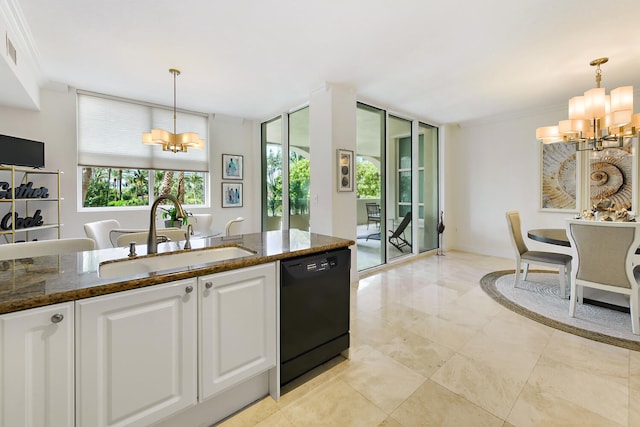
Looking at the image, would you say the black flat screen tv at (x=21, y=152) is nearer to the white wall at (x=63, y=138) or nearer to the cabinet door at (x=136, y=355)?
the white wall at (x=63, y=138)

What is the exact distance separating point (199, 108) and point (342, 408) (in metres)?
4.73

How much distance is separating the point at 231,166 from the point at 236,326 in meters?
4.30

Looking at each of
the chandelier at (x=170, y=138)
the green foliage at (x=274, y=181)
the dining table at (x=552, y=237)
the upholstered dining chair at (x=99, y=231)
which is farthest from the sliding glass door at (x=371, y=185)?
the upholstered dining chair at (x=99, y=231)

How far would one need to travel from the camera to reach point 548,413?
1.59 m

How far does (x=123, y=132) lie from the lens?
168 inches

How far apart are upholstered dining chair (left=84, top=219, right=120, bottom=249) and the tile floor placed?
2.60m

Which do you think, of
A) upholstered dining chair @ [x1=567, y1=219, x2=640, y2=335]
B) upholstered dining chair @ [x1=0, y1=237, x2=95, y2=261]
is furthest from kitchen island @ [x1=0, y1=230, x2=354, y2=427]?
upholstered dining chair @ [x1=567, y1=219, x2=640, y2=335]

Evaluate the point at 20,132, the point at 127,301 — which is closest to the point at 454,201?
the point at 127,301

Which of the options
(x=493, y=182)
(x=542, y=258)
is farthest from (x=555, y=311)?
(x=493, y=182)

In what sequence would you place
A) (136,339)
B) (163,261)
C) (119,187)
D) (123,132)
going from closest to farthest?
1. (136,339)
2. (163,261)
3. (123,132)
4. (119,187)

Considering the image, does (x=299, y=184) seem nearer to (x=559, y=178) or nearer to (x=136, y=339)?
(x=136, y=339)

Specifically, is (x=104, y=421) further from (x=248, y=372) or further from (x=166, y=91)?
(x=166, y=91)

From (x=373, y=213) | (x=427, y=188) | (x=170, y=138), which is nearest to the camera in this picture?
(x=170, y=138)

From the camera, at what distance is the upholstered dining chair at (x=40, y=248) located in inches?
70.2
